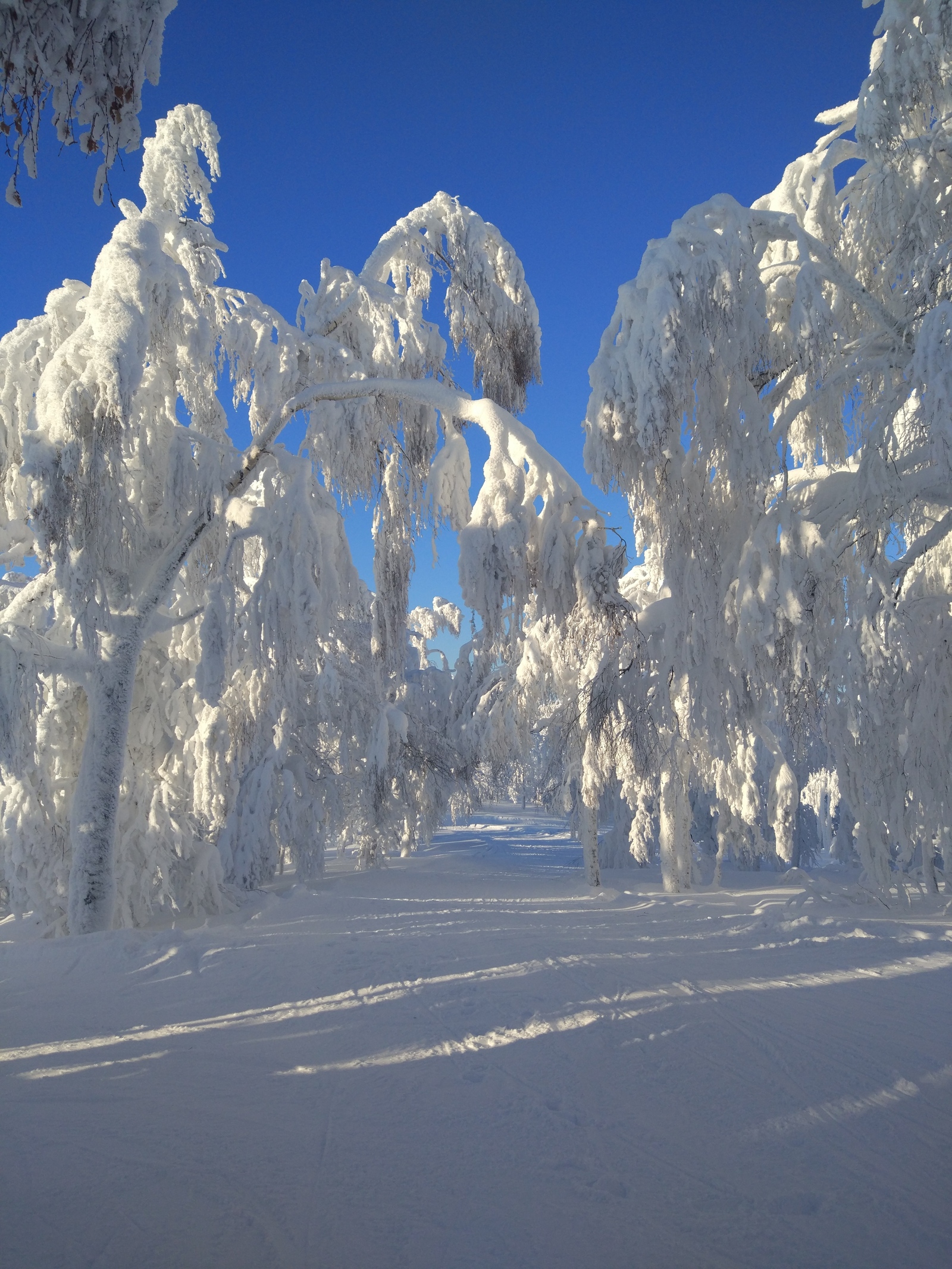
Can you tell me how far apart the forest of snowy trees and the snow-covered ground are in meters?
1.94

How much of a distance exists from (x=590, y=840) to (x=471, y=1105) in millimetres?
13208

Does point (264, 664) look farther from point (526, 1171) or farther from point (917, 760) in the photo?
point (917, 760)

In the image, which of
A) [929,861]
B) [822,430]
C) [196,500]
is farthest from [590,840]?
[196,500]

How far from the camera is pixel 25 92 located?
2.28 metres

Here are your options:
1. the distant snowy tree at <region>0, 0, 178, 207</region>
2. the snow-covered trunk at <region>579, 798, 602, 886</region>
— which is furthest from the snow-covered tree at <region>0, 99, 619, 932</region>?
the snow-covered trunk at <region>579, 798, 602, 886</region>

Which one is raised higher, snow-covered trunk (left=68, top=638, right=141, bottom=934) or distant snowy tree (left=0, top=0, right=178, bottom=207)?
distant snowy tree (left=0, top=0, right=178, bottom=207)

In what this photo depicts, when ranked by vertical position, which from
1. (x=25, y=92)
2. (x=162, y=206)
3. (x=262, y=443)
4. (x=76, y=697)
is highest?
(x=162, y=206)

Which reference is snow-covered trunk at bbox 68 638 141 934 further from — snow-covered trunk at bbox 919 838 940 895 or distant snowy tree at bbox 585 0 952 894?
snow-covered trunk at bbox 919 838 940 895

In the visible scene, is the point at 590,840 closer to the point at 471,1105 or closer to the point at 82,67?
the point at 471,1105

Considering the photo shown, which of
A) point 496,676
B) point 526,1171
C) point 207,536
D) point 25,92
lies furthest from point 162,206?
point 496,676

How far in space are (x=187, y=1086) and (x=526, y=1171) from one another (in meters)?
1.71

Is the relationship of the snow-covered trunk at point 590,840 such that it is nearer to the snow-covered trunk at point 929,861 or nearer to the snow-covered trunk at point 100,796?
the snow-covered trunk at point 929,861

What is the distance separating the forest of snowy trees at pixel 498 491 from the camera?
513cm

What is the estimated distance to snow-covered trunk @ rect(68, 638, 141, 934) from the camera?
22.5 feet
